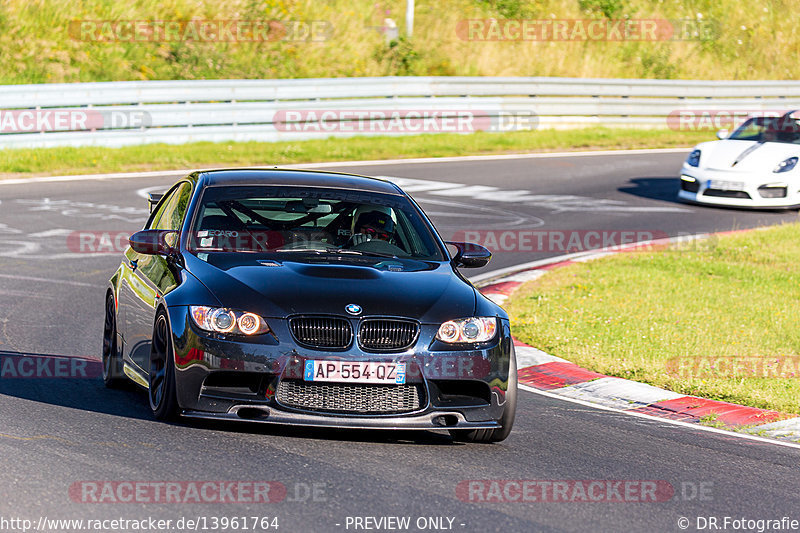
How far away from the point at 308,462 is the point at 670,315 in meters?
5.99

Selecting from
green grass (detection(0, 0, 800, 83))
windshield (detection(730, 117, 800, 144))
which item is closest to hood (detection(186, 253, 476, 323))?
windshield (detection(730, 117, 800, 144))

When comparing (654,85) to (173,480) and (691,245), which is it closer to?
(691,245)

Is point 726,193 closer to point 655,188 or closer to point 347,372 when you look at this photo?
point 655,188

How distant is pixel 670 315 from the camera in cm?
1107

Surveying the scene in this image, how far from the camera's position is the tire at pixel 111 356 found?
7.51 metres

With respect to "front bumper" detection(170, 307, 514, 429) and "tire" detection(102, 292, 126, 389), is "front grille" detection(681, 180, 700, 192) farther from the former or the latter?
"front bumper" detection(170, 307, 514, 429)

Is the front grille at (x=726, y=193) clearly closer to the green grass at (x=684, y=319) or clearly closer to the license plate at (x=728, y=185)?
the license plate at (x=728, y=185)

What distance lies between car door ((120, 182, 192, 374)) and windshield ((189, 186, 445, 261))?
258 mm

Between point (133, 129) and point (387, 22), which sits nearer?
point (133, 129)

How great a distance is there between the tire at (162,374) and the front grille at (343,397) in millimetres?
608

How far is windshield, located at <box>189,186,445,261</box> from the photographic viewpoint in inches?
284

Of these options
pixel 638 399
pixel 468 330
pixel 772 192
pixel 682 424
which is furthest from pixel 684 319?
pixel 772 192

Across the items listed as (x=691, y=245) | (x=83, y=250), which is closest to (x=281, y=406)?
(x=83, y=250)

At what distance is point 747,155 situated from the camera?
18.8m
